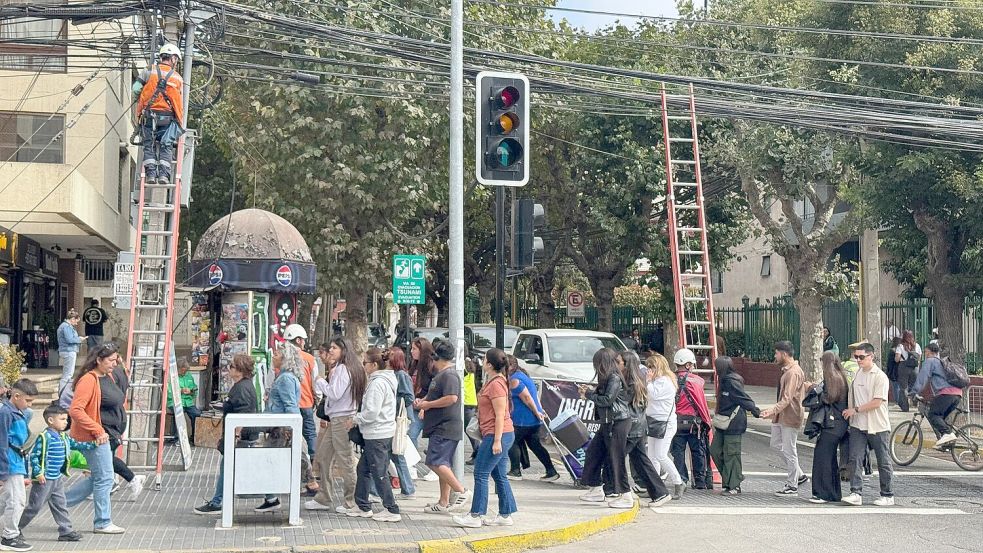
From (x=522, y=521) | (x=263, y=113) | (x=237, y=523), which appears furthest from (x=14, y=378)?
(x=522, y=521)

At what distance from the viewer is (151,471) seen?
526 inches

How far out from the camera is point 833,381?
12055mm

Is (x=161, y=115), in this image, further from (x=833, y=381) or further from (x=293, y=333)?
(x=833, y=381)

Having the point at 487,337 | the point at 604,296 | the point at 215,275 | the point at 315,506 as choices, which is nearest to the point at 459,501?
the point at 315,506

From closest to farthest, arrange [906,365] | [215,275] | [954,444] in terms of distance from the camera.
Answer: [954,444], [215,275], [906,365]

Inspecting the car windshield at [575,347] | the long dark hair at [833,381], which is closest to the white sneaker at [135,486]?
the long dark hair at [833,381]

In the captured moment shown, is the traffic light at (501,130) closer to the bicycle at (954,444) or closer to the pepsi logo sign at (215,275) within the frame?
the pepsi logo sign at (215,275)

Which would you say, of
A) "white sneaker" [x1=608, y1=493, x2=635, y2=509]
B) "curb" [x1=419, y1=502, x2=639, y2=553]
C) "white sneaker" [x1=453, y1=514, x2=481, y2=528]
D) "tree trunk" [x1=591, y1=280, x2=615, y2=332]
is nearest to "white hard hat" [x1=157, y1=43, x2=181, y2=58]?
"white sneaker" [x1=453, y1=514, x2=481, y2=528]

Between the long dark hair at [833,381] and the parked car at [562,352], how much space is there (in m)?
6.86

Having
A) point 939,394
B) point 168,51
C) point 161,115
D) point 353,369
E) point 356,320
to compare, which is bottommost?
point 939,394

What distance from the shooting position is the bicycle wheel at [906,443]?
50.5ft

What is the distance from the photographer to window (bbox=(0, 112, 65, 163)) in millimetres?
26828

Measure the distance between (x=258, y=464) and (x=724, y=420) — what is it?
538 cm

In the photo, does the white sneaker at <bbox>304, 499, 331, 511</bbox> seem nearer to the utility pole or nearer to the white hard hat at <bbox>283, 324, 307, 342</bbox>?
the utility pole
